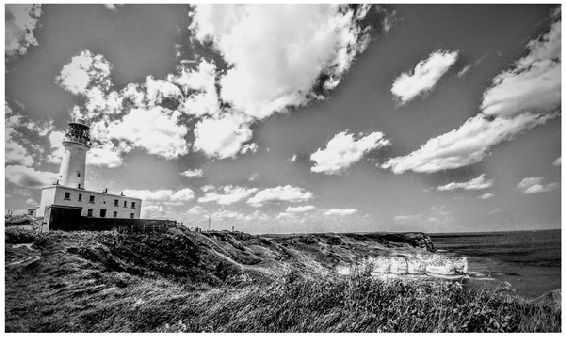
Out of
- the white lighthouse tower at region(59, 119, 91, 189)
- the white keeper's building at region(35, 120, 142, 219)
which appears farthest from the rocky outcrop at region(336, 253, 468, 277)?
the white lighthouse tower at region(59, 119, 91, 189)

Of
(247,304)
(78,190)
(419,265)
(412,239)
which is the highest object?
(78,190)

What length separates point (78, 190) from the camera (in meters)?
24.7

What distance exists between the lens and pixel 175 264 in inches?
646

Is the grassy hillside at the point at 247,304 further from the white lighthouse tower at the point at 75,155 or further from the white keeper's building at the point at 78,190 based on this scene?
the white lighthouse tower at the point at 75,155

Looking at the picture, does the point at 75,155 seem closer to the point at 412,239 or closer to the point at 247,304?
the point at 247,304

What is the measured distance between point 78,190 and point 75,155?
452 cm

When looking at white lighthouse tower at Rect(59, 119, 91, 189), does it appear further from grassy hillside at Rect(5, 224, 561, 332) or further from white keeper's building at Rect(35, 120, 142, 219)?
grassy hillside at Rect(5, 224, 561, 332)

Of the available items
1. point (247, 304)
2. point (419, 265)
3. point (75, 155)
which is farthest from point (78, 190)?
point (419, 265)

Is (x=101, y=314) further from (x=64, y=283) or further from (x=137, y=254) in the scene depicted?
(x=137, y=254)

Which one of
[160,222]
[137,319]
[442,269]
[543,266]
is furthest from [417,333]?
[543,266]

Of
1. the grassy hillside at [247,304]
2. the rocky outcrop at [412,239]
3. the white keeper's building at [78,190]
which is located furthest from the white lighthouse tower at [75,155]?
the rocky outcrop at [412,239]

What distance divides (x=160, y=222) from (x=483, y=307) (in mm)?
23486

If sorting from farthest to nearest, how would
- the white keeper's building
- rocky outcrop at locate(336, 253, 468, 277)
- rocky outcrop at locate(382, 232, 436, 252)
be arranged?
rocky outcrop at locate(382, 232, 436, 252) < rocky outcrop at locate(336, 253, 468, 277) < the white keeper's building

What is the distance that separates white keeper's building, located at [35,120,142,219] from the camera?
2316 cm
